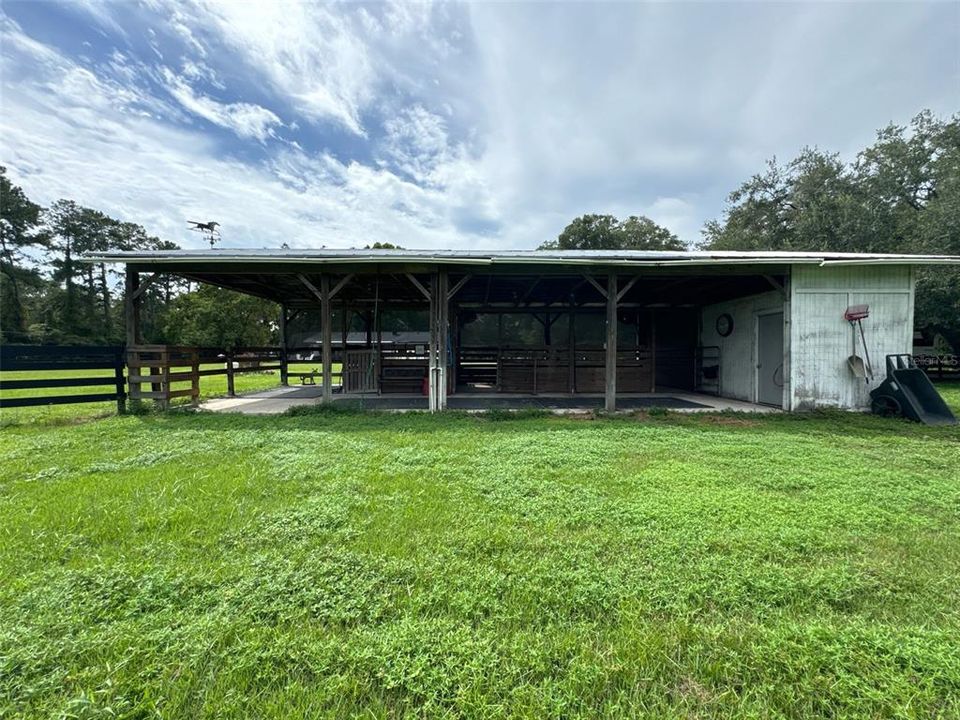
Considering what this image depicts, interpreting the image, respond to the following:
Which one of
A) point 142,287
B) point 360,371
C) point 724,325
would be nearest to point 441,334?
point 360,371

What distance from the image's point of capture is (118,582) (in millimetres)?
1969

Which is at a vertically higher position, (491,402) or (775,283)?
(775,283)

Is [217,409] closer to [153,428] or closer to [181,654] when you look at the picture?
[153,428]

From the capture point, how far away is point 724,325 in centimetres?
964

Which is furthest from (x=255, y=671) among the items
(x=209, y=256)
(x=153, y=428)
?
(x=209, y=256)

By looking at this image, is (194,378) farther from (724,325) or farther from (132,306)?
(724,325)

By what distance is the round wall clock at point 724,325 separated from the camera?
9.40 m

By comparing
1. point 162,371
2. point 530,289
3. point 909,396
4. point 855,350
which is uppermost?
point 530,289

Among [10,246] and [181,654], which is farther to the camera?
[10,246]

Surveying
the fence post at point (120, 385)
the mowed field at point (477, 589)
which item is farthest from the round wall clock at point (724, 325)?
the fence post at point (120, 385)

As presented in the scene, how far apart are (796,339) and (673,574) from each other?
23.6ft

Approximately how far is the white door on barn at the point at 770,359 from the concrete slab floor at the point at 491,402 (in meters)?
0.34

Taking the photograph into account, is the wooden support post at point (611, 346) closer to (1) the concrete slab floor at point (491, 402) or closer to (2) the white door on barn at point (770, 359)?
(1) the concrete slab floor at point (491, 402)

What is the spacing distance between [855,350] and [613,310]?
4439mm
